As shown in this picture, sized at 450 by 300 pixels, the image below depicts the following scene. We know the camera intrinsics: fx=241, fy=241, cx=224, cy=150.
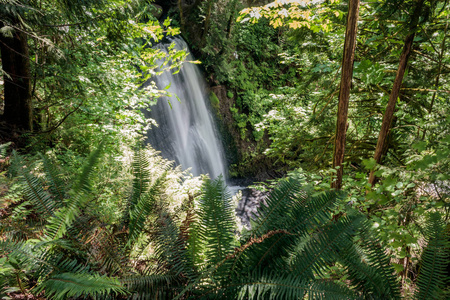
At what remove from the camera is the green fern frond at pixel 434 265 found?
45.8 inches

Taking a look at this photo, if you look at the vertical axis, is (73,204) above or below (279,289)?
above

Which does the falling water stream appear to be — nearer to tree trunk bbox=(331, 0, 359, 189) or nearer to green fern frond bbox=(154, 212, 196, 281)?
tree trunk bbox=(331, 0, 359, 189)

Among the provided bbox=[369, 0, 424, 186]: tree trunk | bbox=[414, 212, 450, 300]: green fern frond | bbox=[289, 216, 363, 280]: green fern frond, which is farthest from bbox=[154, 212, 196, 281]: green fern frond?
bbox=[369, 0, 424, 186]: tree trunk

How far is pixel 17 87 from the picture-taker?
12.4 ft

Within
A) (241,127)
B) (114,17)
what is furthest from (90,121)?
(241,127)

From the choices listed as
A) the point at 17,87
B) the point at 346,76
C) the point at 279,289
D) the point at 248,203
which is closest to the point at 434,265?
the point at 279,289

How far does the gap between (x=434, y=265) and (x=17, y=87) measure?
5.24 metres

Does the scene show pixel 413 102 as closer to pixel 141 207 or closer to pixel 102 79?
pixel 141 207

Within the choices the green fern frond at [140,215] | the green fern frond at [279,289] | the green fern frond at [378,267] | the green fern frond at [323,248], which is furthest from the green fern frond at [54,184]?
the green fern frond at [378,267]

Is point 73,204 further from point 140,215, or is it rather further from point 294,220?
point 294,220

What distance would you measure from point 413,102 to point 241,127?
31.7 ft

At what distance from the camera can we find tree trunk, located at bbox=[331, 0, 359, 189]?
213 cm

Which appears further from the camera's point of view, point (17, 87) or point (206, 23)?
point (206, 23)

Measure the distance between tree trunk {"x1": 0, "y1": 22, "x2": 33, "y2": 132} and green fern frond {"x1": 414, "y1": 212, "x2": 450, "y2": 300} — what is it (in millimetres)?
4857
